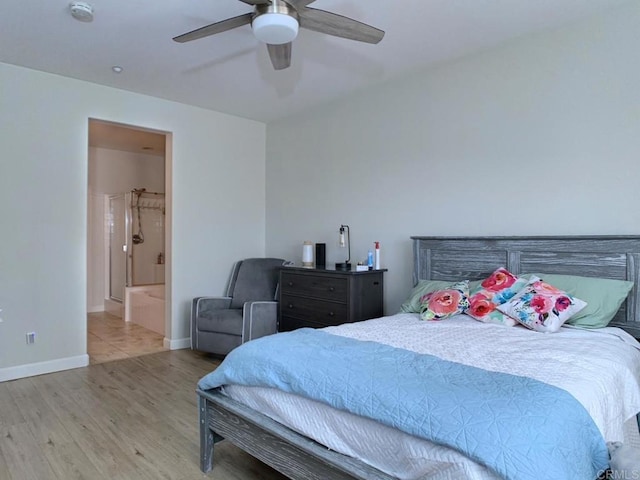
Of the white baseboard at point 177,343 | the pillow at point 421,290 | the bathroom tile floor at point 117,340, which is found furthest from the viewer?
the white baseboard at point 177,343

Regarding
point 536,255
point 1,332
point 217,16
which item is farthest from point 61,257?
point 536,255

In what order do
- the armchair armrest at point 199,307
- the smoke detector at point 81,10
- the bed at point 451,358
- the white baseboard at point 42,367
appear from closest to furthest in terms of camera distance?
the bed at point 451,358 < the smoke detector at point 81,10 < the white baseboard at point 42,367 < the armchair armrest at point 199,307

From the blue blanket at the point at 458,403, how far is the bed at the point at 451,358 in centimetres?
6

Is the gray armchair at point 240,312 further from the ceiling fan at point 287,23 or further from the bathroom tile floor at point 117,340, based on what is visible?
the ceiling fan at point 287,23

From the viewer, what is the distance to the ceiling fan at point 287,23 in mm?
2098

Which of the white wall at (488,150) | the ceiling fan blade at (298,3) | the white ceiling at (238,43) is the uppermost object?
the white ceiling at (238,43)

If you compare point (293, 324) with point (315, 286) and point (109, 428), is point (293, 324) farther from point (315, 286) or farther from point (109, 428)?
point (109, 428)

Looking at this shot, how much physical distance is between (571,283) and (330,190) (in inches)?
98.7

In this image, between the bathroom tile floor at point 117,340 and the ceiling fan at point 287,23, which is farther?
the bathroom tile floor at point 117,340

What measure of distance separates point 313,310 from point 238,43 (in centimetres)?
228

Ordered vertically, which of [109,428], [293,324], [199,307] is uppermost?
[199,307]

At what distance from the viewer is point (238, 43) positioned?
315 cm

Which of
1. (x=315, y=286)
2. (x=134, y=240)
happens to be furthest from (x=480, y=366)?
(x=134, y=240)

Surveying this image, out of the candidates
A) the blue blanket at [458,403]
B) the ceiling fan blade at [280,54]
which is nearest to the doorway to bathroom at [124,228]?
the ceiling fan blade at [280,54]
